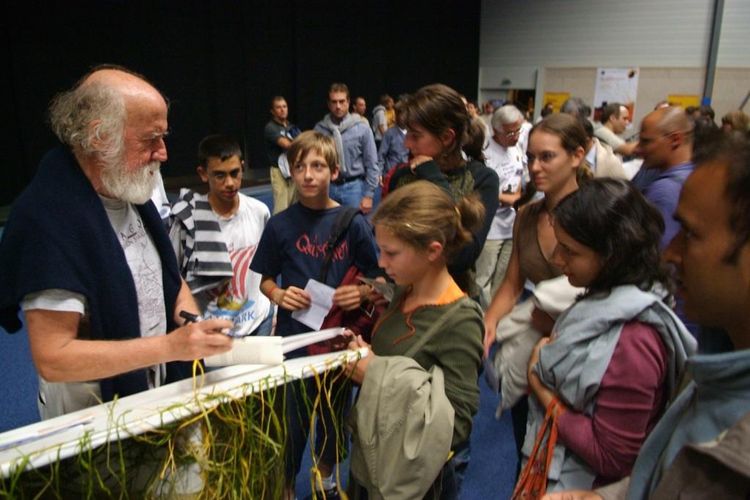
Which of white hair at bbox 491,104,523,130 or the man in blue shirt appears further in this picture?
the man in blue shirt

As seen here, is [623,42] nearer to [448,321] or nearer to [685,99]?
[685,99]

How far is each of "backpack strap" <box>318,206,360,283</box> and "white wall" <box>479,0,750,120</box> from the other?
10171 mm

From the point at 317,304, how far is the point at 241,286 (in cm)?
73

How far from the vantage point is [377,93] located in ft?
36.0

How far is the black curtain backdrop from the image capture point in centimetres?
636

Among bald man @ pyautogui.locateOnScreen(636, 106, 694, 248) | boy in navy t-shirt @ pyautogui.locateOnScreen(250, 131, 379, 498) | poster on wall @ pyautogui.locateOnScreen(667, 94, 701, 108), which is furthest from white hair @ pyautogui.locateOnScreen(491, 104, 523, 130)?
poster on wall @ pyautogui.locateOnScreen(667, 94, 701, 108)

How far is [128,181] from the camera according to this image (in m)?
1.36

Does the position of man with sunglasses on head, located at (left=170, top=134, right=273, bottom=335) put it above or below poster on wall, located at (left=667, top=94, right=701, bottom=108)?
below

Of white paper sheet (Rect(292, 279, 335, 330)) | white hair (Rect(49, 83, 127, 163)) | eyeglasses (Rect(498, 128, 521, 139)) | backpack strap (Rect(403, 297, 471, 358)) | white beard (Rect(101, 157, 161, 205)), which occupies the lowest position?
white paper sheet (Rect(292, 279, 335, 330))

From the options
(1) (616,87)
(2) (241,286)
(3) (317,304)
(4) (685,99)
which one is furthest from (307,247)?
(1) (616,87)

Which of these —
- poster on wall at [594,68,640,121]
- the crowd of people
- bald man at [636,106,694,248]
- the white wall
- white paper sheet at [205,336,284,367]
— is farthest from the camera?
poster on wall at [594,68,640,121]

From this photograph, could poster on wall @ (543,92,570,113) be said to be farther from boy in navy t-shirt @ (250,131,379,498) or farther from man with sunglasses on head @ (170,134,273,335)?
boy in navy t-shirt @ (250,131,379,498)

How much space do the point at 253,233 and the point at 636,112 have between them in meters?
10.4

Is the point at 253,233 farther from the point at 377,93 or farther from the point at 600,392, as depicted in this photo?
the point at 377,93
